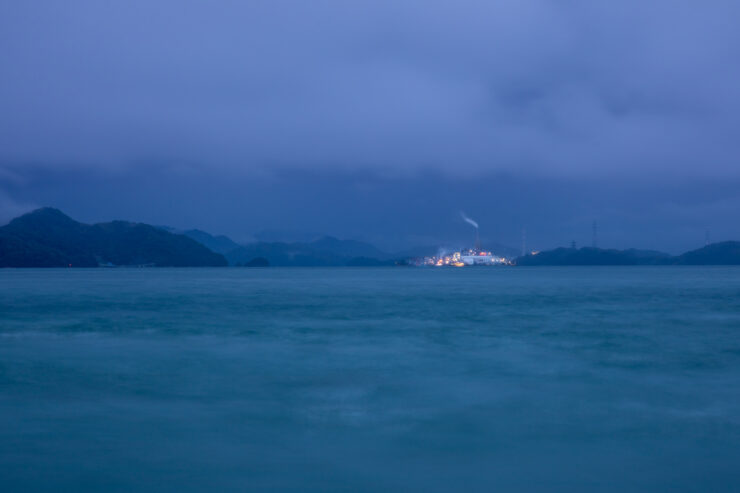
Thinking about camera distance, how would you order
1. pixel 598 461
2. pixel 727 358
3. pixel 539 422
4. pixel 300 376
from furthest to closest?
pixel 727 358 → pixel 300 376 → pixel 539 422 → pixel 598 461

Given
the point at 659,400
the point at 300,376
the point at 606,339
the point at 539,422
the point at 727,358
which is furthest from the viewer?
the point at 606,339

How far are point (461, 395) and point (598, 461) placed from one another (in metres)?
4.59

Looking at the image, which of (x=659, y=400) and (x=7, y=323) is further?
(x=7, y=323)

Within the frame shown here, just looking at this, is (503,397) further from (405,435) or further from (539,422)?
(405,435)

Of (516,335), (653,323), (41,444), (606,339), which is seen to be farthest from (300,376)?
(653,323)

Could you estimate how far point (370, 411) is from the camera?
1089cm

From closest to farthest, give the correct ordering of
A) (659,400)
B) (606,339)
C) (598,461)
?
(598,461)
(659,400)
(606,339)

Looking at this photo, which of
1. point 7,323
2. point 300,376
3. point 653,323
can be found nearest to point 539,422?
point 300,376

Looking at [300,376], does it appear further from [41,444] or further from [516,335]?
[516,335]

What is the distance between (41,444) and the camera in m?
8.82

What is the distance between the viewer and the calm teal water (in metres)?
7.71

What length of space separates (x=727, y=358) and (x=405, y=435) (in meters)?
12.9

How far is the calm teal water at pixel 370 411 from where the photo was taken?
7.71m

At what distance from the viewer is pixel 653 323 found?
28312mm
